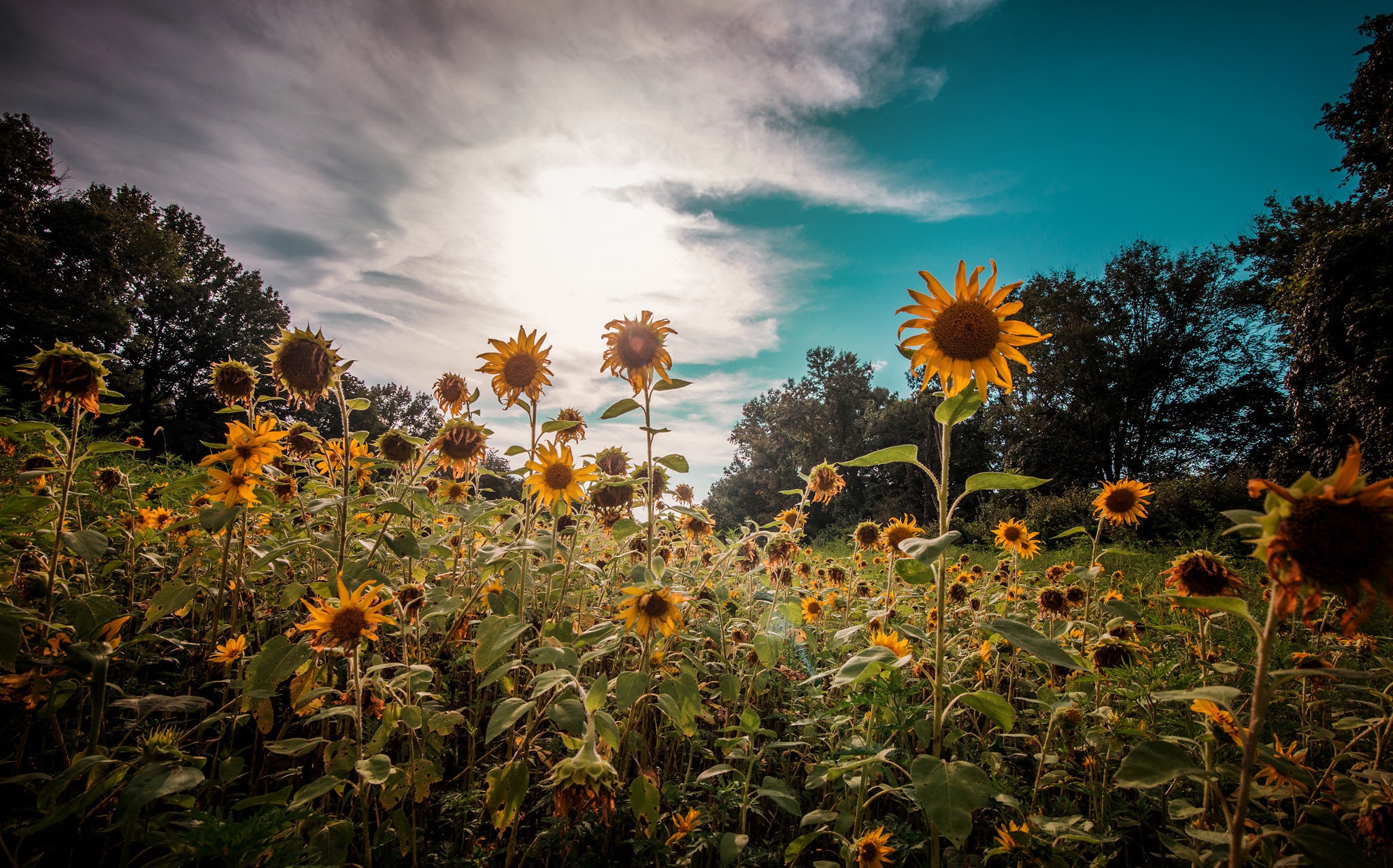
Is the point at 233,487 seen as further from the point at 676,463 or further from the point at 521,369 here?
the point at 676,463

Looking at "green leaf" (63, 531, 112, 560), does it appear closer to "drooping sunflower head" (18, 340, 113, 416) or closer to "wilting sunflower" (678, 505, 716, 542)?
"drooping sunflower head" (18, 340, 113, 416)

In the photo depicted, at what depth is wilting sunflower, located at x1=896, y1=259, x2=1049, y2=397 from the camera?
1614 mm

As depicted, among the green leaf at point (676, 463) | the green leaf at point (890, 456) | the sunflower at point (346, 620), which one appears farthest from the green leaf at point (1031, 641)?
the sunflower at point (346, 620)

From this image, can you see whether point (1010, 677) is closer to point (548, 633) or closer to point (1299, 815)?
point (1299, 815)

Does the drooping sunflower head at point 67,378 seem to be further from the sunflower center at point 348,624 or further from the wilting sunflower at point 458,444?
the sunflower center at point 348,624

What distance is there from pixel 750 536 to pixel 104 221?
31825 mm

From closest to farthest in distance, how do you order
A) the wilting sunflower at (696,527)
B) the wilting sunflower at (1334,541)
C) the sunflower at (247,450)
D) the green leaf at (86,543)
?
the wilting sunflower at (1334,541), the green leaf at (86,543), the sunflower at (247,450), the wilting sunflower at (696,527)

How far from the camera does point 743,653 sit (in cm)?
277

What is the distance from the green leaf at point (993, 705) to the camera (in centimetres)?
115

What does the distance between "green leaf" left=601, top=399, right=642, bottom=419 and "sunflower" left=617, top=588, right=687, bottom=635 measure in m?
0.58

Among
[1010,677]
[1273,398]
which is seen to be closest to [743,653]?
[1010,677]

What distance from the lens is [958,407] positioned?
1348 millimetres

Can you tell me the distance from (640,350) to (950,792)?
5.54 ft

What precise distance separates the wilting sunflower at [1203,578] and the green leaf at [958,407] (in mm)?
1060
